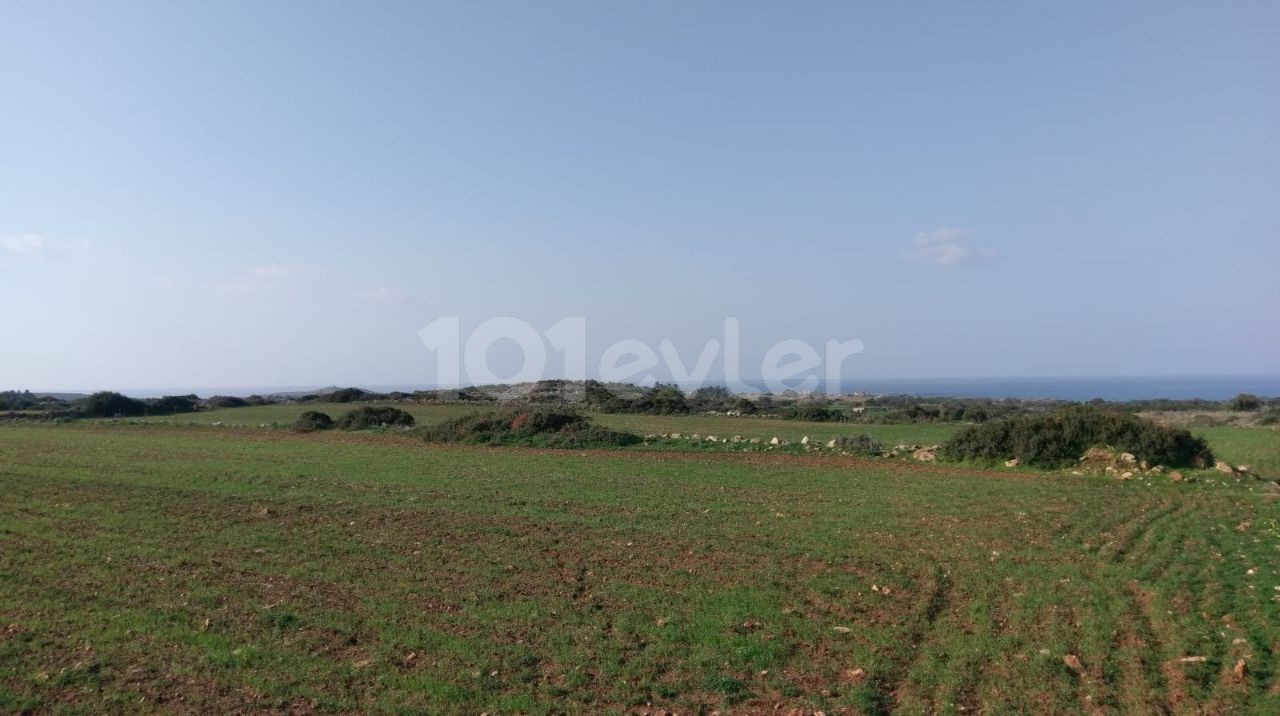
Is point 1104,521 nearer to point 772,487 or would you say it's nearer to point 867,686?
point 772,487

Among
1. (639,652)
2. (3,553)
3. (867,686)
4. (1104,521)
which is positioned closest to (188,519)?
(3,553)

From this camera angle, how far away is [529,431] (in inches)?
1276

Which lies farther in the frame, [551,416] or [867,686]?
[551,416]

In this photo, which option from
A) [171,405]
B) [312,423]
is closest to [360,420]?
[312,423]

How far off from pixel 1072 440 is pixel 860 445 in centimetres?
691

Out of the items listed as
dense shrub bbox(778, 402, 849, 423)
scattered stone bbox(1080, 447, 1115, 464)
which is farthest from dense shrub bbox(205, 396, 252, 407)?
scattered stone bbox(1080, 447, 1115, 464)

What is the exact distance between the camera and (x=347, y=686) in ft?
21.3

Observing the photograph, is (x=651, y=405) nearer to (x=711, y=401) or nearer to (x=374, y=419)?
(x=711, y=401)

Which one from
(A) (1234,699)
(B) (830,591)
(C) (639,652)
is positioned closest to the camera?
(A) (1234,699)

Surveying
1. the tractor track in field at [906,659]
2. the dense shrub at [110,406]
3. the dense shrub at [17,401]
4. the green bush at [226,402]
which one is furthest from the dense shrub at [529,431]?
the dense shrub at [17,401]

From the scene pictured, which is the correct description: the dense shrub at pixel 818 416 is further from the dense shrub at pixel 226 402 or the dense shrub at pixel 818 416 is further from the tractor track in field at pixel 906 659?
the dense shrub at pixel 226 402

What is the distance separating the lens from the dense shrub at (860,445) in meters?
26.5

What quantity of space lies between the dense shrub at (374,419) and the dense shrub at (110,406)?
91.6ft

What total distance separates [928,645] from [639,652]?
2.80 meters
